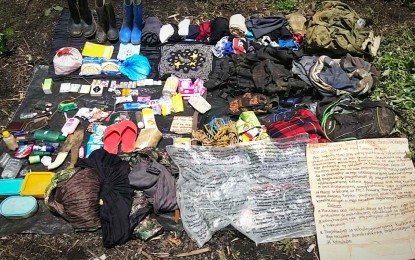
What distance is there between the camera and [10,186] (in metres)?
4.07

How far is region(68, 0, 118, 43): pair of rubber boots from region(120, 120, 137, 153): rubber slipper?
5.35ft

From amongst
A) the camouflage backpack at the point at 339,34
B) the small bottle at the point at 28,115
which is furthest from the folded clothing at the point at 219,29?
the small bottle at the point at 28,115

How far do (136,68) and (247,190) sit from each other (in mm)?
2278

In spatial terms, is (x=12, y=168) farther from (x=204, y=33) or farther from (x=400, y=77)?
(x=400, y=77)

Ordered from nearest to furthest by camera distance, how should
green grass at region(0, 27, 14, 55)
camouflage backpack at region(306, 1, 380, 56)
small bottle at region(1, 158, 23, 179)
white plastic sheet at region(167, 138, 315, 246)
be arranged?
white plastic sheet at region(167, 138, 315, 246)
small bottle at region(1, 158, 23, 179)
camouflage backpack at region(306, 1, 380, 56)
green grass at region(0, 27, 14, 55)

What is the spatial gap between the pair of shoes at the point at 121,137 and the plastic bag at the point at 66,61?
1.19 m

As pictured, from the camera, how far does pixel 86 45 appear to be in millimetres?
5520

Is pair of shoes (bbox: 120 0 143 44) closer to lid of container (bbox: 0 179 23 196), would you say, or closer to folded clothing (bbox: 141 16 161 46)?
folded clothing (bbox: 141 16 161 46)

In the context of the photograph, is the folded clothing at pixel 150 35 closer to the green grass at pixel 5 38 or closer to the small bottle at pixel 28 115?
the small bottle at pixel 28 115

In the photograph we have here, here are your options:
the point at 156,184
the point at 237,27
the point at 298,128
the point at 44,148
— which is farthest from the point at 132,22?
the point at 298,128

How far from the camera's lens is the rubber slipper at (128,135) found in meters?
4.43

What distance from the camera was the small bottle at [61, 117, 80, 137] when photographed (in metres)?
4.59

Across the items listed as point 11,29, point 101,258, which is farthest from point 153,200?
point 11,29

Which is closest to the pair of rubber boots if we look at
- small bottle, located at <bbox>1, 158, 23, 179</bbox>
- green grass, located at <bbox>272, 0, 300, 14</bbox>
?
small bottle, located at <bbox>1, 158, 23, 179</bbox>
